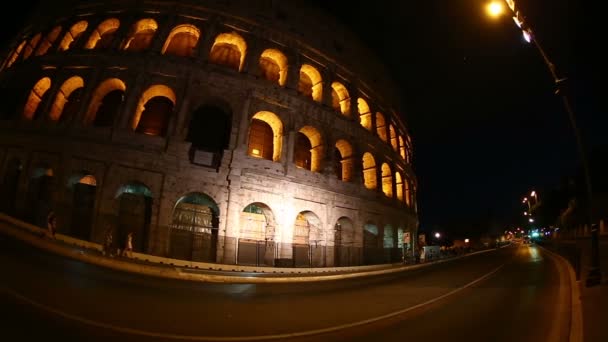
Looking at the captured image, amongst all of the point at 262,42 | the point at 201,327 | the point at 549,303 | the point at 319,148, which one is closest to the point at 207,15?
the point at 262,42

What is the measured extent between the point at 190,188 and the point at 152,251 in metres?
3.56

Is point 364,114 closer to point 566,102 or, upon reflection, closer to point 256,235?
point 256,235

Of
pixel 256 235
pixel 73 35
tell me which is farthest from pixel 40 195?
pixel 256 235

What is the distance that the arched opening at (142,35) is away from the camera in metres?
19.2

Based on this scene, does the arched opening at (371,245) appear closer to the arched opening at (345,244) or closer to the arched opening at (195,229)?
the arched opening at (345,244)

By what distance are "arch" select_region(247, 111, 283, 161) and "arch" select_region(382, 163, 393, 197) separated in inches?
461

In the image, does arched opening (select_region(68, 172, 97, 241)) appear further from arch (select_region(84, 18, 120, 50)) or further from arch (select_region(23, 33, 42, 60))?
arch (select_region(23, 33, 42, 60))

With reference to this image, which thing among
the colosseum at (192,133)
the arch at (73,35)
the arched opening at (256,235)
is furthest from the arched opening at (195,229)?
the arch at (73,35)

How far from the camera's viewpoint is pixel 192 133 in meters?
18.3

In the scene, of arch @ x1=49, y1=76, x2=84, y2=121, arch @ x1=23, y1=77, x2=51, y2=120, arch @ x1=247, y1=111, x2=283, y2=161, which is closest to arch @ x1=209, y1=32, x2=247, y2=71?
arch @ x1=247, y1=111, x2=283, y2=161

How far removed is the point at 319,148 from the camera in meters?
21.2

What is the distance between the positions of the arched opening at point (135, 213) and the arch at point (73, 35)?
11443 mm

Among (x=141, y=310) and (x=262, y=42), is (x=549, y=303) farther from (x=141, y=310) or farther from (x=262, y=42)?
(x=262, y=42)

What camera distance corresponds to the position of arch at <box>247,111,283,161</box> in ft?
63.3
